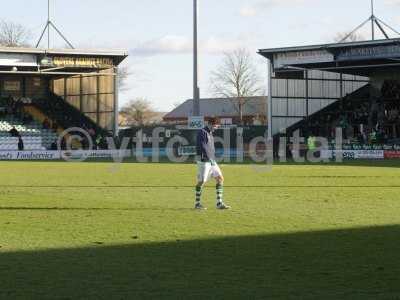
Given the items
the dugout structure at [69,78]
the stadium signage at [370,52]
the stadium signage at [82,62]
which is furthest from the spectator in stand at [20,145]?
the stadium signage at [370,52]

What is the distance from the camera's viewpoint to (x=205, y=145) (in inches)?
750

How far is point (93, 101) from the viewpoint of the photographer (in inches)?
2640

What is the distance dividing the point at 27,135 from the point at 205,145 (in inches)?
1865

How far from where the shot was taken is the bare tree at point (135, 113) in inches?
5354

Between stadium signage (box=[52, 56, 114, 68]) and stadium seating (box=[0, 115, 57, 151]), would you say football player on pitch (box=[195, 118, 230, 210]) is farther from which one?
A: stadium signage (box=[52, 56, 114, 68])

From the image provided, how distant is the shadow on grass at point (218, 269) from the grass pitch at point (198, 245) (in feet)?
0.04

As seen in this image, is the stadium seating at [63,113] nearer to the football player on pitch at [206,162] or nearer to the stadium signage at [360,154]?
the stadium signage at [360,154]

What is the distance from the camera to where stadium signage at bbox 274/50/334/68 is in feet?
188

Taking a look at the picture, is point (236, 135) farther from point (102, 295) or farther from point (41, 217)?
point (102, 295)

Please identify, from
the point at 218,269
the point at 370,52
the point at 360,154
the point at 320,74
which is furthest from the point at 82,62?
the point at 218,269

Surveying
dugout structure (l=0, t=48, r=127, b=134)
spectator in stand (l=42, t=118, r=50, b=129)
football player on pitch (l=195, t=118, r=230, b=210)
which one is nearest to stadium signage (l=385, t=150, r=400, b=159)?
dugout structure (l=0, t=48, r=127, b=134)

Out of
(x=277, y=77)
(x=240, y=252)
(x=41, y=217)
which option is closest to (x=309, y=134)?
(x=277, y=77)

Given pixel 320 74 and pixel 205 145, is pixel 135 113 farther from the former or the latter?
pixel 205 145

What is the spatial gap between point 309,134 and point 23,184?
35103 millimetres
